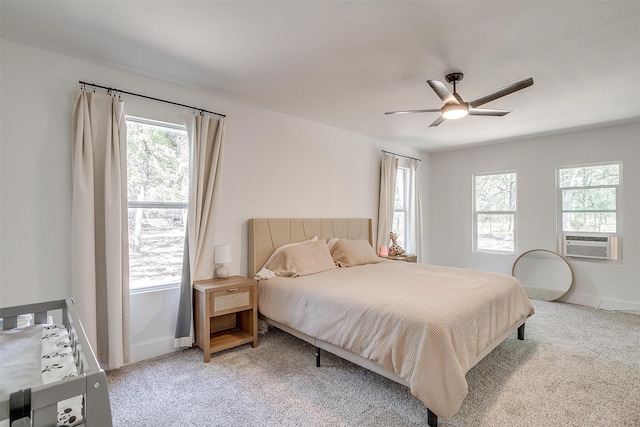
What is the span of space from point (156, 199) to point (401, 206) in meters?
4.11

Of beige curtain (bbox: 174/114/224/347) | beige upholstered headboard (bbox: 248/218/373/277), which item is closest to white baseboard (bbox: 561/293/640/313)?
beige upholstered headboard (bbox: 248/218/373/277)

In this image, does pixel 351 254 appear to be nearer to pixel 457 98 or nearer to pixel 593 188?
pixel 457 98

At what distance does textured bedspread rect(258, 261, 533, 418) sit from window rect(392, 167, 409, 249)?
226 cm

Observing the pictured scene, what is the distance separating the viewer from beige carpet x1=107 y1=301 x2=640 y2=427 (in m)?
2.01

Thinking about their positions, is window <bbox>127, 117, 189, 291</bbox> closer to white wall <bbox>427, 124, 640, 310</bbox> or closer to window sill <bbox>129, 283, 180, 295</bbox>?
window sill <bbox>129, 283, 180, 295</bbox>

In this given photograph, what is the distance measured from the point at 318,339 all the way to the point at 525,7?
272 centimetres

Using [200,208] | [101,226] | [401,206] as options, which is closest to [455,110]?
[200,208]

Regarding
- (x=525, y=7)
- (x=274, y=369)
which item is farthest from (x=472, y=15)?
(x=274, y=369)

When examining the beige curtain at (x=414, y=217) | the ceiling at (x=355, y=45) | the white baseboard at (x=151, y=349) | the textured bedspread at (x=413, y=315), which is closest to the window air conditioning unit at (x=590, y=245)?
the ceiling at (x=355, y=45)

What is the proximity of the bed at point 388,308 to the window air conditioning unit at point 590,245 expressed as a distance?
2323 millimetres

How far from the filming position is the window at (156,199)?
9.36 feet

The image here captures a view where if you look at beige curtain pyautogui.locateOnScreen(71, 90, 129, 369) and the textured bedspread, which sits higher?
beige curtain pyautogui.locateOnScreen(71, 90, 129, 369)

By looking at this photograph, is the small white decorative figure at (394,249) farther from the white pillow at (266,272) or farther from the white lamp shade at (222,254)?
the white lamp shade at (222,254)

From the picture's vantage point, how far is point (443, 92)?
237 cm
